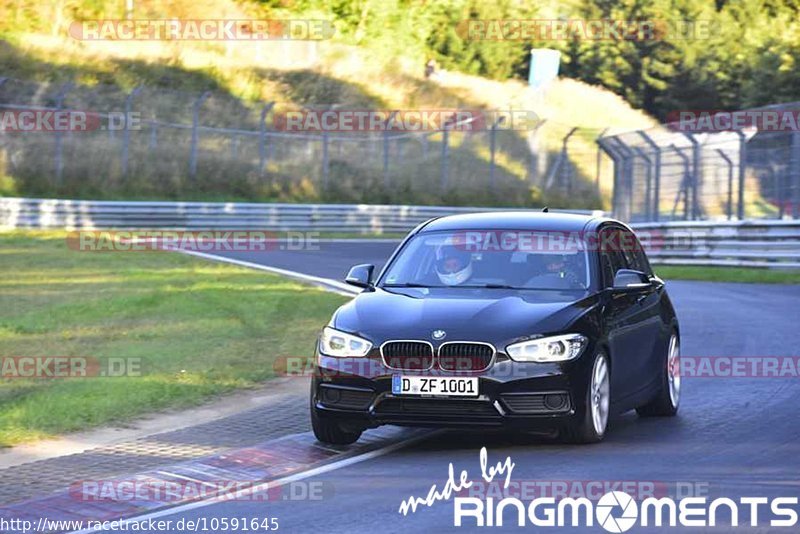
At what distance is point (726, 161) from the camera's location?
29766 mm

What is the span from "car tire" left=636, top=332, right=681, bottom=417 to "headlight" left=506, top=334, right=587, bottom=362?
76.2 inches

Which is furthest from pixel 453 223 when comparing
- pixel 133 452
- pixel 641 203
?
pixel 641 203

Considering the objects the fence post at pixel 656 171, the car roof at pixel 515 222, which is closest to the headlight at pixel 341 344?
the car roof at pixel 515 222

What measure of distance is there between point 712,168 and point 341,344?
72.5 feet

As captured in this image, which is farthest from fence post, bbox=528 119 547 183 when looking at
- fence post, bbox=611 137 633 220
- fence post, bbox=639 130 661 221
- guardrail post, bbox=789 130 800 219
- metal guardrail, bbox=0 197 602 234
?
guardrail post, bbox=789 130 800 219

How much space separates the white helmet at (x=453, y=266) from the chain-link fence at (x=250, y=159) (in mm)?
30954

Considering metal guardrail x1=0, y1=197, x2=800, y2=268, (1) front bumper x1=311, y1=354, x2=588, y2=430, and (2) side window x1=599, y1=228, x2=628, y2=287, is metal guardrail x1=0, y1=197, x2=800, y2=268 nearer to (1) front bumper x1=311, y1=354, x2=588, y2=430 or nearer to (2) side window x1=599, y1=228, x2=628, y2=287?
(2) side window x1=599, y1=228, x2=628, y2=287

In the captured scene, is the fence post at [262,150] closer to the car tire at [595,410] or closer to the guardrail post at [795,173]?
the guardrail post at [795,173]

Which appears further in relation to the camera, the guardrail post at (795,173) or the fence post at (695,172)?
the fence post at (695,172)

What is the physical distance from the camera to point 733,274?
28.2 m

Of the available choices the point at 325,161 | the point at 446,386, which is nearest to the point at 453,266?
the point at 446,386

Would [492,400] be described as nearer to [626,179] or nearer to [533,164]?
[626,179]

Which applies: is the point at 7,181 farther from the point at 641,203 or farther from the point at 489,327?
the point at 489,327

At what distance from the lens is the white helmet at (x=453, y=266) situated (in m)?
10.7
